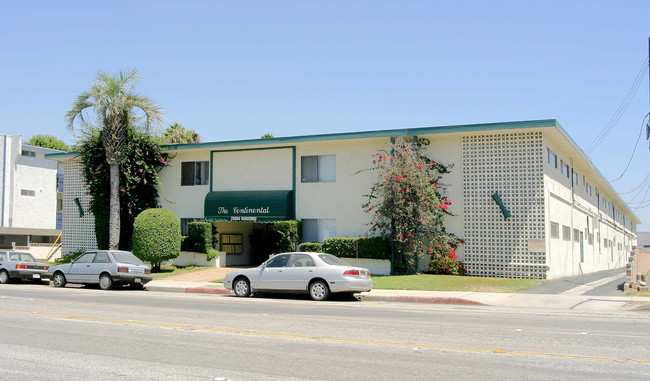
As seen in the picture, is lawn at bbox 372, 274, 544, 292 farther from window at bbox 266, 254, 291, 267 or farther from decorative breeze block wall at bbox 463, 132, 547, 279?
window at bbox 266, 254, 291, 267

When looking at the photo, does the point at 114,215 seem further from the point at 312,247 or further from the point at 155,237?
the point at 312,247

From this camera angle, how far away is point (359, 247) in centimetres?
2545

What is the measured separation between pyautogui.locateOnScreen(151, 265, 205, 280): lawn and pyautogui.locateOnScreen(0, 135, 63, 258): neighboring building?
76.0ft

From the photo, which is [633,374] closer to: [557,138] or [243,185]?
[557,138]

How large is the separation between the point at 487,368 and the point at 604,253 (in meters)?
39.7

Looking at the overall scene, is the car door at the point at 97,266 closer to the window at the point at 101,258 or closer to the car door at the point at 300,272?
the window at the point at 101,258

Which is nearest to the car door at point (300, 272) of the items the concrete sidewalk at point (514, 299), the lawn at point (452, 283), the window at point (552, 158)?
the concrete sidewalk at point (514, 299)

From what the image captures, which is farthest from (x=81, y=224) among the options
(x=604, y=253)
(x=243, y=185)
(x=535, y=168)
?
(x=604, y=253)

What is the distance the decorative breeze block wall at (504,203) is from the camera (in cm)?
2348

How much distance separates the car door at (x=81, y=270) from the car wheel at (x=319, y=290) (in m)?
9.45

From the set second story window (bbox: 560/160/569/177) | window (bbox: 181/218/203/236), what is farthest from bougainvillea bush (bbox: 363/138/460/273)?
window (bbox: 181/218/203/236)

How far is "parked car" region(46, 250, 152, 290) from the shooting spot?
2156cm

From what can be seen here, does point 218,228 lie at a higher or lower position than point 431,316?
higher

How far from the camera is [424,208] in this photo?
2378cm
